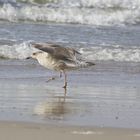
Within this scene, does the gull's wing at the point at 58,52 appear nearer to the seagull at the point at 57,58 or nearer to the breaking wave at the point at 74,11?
the seagull at the point at 57,58

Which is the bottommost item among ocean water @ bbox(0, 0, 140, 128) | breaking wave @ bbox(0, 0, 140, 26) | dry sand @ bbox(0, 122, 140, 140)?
dry sand @ bbox(0, 122, 140, 140)

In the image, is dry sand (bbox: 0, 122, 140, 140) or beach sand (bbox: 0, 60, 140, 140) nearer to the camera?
dry sand (bbox: 0, 122, 140, 140)

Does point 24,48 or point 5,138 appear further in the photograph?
point 24,48

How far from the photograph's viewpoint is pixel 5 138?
5758 mm

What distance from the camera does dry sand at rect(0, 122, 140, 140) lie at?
19.2ft

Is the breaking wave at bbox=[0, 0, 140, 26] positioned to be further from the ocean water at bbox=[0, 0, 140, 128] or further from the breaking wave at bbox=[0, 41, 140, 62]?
the breaking wave at bbox=[0, 41, 140, 62]

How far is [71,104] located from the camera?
25.0 feet

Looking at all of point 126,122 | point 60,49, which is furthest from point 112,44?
point 126,122

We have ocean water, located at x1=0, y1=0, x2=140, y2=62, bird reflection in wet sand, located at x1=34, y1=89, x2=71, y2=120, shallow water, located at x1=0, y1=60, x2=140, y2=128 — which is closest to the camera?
shallow water, located at x1=0, y1=60, x2=140, y2=128

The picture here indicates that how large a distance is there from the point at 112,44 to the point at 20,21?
4.79m

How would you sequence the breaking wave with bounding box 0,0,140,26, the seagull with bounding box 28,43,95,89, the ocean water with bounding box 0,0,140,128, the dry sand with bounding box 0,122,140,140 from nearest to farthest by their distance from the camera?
the dry sand with bounding box 0,122,140,140
the ocean water with bounding box 0,0,140,128
the seagull with bounding box 28,43,95,89
the breaking wave with bounding box 0,0,140,26

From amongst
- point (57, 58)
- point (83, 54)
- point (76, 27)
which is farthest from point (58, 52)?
point (76, 27)

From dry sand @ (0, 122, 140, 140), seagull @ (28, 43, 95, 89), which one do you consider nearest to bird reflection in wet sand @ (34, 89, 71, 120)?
dry sand @ (0, 122, 140, 140)

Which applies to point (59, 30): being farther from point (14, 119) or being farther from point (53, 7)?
point (14, 119)
